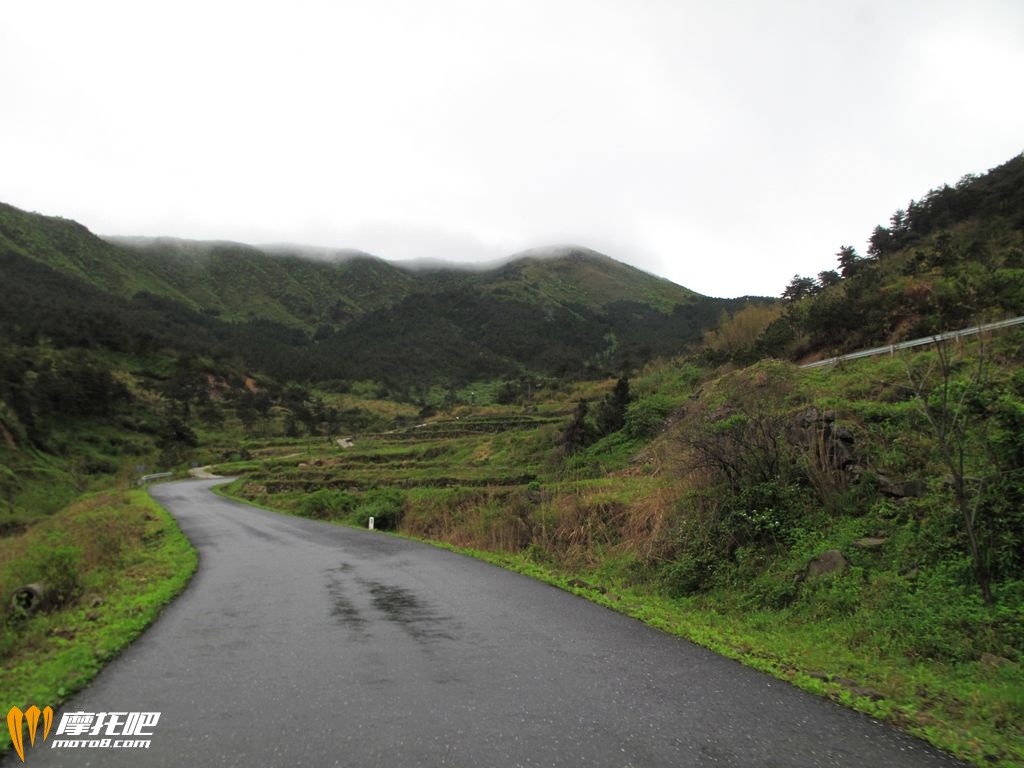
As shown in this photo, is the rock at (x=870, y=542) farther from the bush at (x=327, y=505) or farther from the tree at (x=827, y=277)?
the tree at (x=827, y=277)

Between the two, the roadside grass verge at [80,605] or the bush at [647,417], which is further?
the bush at [647,417]

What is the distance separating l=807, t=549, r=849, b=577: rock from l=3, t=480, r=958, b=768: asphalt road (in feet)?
8.43

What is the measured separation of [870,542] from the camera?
8.15 metres

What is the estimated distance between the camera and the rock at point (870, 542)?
8.05 meters

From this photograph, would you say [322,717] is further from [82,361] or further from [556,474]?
[82,361]

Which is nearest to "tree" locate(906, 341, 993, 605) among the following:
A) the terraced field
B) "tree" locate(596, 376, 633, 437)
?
the terraced field

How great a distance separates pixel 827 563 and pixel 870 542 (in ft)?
2.17

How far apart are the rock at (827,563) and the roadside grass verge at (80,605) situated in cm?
836

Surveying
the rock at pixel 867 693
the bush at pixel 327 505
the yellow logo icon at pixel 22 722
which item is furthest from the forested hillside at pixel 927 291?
the bush at pixel 327 505

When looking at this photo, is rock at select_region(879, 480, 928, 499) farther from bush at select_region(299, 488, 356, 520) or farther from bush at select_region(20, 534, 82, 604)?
bush at select_region(299, 488, 356, 520)

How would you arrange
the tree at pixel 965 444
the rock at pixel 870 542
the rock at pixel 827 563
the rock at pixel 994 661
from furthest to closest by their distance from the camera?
the rock at pixel 870 542 < the rock at pixel 827 563 < the tree at pixel 965 444 < the rock at pixel 994 661

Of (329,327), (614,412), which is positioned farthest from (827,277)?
(329,327)

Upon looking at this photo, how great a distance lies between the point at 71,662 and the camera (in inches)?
237

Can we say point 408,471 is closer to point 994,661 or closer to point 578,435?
point 578,435
